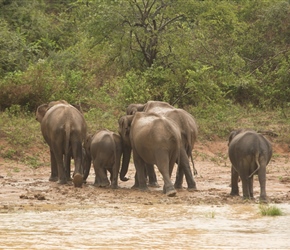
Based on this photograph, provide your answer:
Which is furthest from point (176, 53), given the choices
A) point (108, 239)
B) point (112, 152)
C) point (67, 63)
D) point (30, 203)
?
point (108, 239)

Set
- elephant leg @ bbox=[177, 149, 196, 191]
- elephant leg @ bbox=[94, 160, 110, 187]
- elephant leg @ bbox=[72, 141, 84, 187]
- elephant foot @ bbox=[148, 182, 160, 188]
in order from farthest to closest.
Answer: elephant foot @ bbox=[148, 182, 160, 188]
elephant leg @ bbox=[72, 141, 84, 187]
elephant leg @ bbox=[94, 160, 110, 187]
elephant leg @ bbox=[177, 149, 196, 191]

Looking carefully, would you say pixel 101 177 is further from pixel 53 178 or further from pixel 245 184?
pixel 245 184

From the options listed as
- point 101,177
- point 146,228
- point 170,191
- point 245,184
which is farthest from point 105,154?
point 146,228

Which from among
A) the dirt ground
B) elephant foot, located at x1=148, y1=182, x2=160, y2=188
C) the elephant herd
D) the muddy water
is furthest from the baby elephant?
the muddy water

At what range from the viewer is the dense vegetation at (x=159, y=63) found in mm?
20172

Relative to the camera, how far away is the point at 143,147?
1279cm

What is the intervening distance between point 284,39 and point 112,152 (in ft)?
40.7

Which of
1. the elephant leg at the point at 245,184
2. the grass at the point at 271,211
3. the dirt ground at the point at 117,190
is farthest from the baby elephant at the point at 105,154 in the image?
the grass at the point at 271,211

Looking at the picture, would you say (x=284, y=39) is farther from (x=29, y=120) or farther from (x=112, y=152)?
(x=112, y=152)

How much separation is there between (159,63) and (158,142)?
968cm

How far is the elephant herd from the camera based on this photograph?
11.8 m

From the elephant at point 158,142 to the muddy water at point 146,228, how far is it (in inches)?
55.3

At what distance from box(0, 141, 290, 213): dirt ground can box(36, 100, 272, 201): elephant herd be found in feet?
0.78

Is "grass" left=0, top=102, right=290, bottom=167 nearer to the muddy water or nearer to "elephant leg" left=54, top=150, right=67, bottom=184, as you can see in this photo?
"elephant leg" left=54, top=150, right=67, bottom=184
